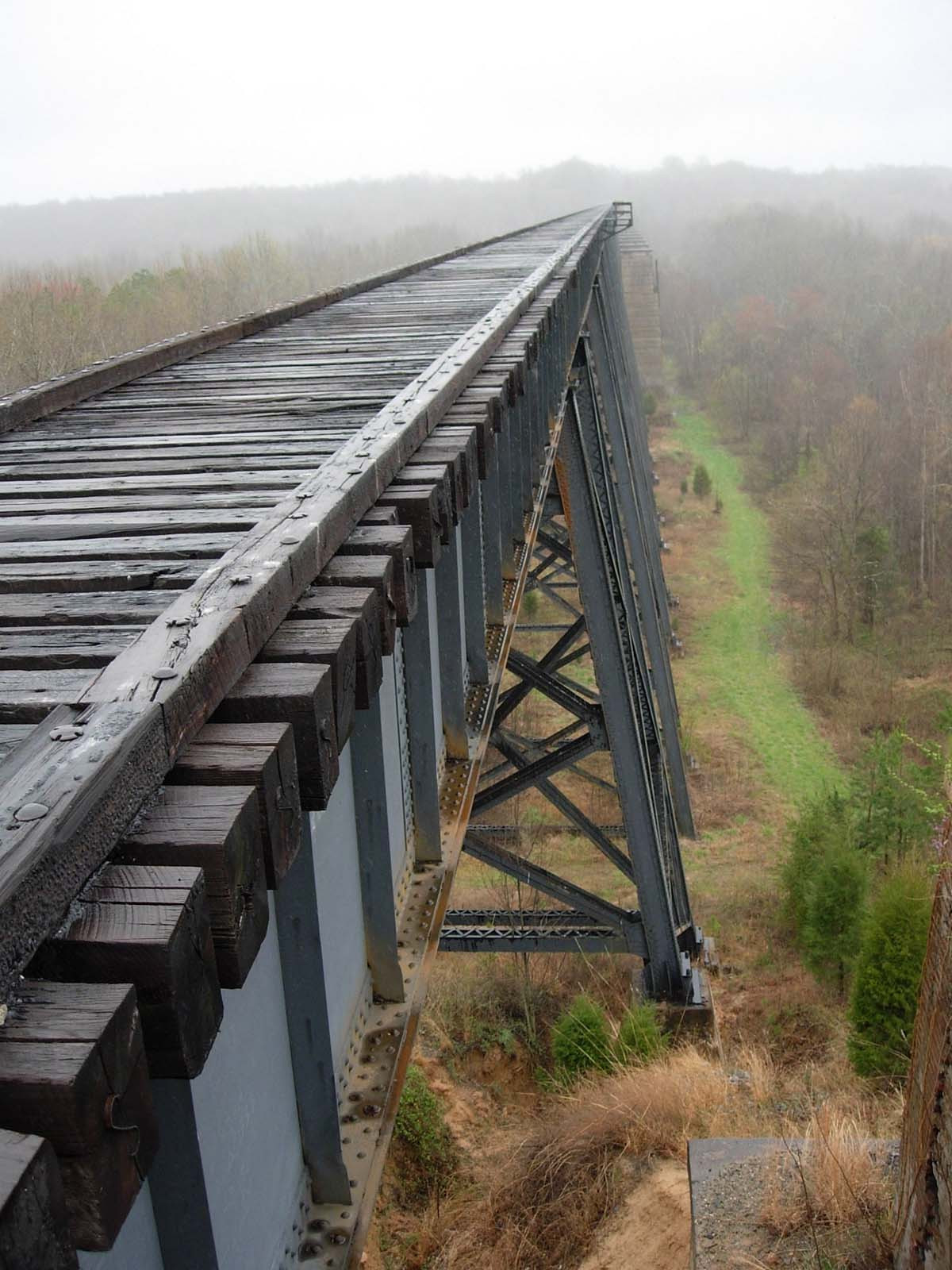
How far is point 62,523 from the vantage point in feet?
8.58

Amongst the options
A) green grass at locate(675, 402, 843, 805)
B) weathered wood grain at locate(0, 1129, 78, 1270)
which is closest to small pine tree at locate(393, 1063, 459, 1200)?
weathered wood grain at locate(0, 1129, 78, 1270)

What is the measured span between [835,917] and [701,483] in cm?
2130

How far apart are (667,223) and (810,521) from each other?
6009 centimetres

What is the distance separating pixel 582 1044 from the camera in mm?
8211

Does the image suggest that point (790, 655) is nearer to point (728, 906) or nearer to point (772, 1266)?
point (728, 906)

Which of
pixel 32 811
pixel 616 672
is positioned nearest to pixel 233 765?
pixel 32 811

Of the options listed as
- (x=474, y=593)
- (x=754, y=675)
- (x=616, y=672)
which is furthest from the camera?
(x=754, y=675)

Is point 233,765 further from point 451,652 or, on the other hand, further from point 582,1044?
point 582,1044

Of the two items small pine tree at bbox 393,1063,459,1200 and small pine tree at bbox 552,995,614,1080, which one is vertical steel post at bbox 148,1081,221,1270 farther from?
small pine tree at bbox 552,995,614,1080

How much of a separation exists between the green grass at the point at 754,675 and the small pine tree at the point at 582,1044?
7.90 m

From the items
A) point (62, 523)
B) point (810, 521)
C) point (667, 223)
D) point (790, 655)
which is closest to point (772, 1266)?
point (62, 523)

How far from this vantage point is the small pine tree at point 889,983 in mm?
8031

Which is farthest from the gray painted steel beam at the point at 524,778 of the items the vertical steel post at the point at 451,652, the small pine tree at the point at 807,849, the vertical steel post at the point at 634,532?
the small pine tree at the point at 807,849

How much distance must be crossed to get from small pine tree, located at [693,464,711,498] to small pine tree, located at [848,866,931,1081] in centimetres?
2292
